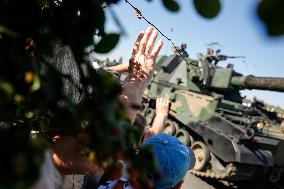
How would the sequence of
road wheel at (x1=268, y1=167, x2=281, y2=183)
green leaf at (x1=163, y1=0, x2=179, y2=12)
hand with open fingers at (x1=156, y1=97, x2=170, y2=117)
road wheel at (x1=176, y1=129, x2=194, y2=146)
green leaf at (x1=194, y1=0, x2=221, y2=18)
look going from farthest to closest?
road wheel at (x1=176, y1=129, x2=194, y2=146) → road wheel at (x1=268, y1=167, x2=281, y2=183) → hand with open fingers at (x1=156, y1=97, x2=170, y2=117) → green leaf at (x1=163, y1=0, x2=179, y2=12) → green leaf at (x1=194, y1=0, x2=221, y2=18)

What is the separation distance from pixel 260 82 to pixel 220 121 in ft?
5.39

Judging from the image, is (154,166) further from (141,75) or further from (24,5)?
(141,75)

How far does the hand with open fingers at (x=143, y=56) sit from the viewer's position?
216 centimetres

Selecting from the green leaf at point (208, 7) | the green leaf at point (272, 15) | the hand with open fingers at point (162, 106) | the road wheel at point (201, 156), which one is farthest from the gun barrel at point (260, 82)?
the green leaf at point (272, 15)

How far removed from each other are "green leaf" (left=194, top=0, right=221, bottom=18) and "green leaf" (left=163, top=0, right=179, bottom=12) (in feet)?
0.43

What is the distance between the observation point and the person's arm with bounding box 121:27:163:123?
2.03 metres

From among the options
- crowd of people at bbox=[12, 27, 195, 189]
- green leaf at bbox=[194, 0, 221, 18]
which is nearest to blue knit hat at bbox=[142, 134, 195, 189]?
crowd of people at bbox=[12, 27, 195, 189]

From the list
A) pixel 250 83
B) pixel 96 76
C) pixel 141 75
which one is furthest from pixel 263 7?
pixel 250 83

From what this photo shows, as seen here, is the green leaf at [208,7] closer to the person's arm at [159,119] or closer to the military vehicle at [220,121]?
the person's arm at [159,119]

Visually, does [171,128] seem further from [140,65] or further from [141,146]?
[141,146]

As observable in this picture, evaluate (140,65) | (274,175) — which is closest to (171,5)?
(140,65)

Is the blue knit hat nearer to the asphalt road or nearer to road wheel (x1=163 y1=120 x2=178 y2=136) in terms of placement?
the asphalt road

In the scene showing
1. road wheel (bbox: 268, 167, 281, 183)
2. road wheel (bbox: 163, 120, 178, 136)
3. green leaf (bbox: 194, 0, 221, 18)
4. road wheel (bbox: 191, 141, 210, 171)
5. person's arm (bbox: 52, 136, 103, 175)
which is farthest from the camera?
road wheel (bbox: 163, 120, 178, 136)

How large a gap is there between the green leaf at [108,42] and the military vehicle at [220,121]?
5.99m
